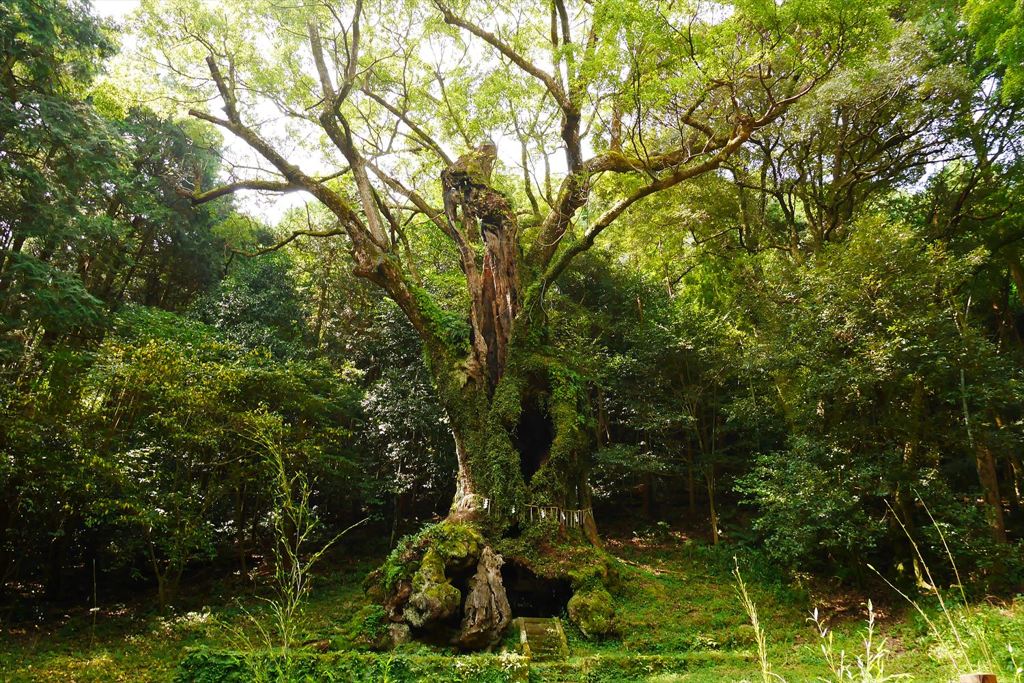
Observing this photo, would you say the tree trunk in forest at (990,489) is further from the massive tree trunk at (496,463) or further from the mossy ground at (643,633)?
the massive tree trunk at (496,463)

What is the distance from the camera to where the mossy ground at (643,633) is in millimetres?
6789

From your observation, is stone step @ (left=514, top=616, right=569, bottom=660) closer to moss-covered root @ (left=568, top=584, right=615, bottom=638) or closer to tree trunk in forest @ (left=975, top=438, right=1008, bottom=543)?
moss-covered root @ (left=568, top=584, right=615, bottom=638)

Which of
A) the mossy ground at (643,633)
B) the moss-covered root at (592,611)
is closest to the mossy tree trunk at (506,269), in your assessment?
the moss-covered root at (592,611)

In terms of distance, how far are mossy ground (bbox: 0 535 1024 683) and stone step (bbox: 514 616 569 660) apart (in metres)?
0.32

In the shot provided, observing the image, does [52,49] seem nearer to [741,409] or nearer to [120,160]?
[120,160]

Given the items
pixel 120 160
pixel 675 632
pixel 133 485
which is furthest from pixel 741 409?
pixel 120 160

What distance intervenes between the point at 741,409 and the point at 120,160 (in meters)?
14.8

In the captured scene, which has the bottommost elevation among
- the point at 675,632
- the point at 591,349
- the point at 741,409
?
the point at 675,632

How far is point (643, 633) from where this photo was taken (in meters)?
8.63

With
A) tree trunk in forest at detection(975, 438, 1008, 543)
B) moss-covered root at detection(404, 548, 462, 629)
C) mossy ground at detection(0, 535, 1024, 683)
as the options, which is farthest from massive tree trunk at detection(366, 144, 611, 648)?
tree trunk in forest at detection(975, 438, 1008, 543)

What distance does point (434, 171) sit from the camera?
48.0 ft

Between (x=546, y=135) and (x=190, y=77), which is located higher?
(x=190, y=77)

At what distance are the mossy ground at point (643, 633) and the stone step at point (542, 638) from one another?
1.06 feet

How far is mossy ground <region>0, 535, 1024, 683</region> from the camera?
6.79 m
